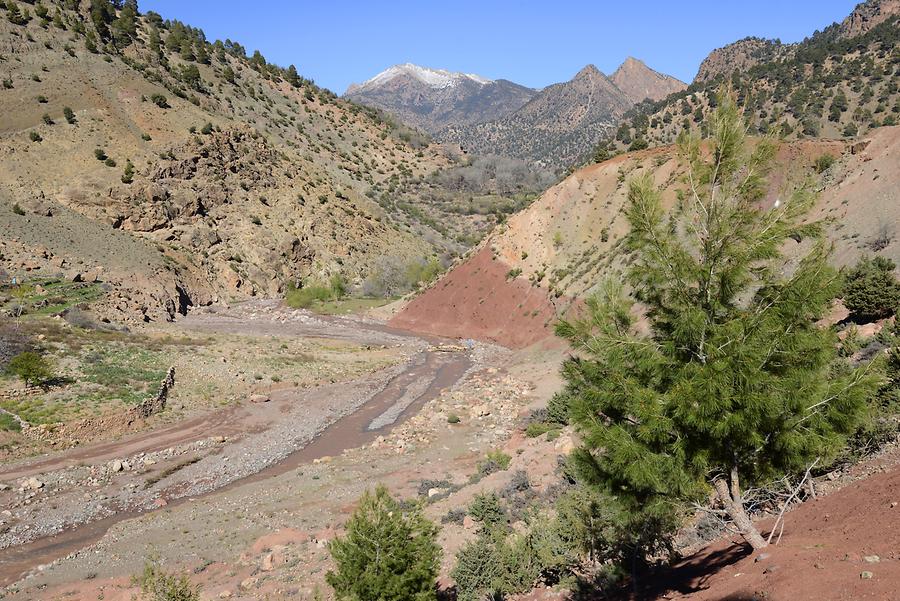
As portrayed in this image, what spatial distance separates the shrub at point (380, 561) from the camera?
28.8ft

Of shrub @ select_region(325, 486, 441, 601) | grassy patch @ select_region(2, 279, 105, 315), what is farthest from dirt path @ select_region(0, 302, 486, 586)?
grassy patch @ select_region(2, 279, 105, 315)

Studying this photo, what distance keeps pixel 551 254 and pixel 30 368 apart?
36.5 meters

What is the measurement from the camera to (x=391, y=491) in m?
19.0

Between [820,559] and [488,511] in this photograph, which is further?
[488,511]

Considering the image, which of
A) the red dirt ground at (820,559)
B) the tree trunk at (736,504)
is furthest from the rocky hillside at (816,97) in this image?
the tree trunk at (736,504)

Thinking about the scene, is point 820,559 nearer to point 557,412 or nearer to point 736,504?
point 736,504

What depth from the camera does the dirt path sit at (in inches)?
725

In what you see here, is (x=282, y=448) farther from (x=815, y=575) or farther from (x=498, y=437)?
(x=815, y=575)

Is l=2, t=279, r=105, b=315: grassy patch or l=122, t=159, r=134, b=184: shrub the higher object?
l=122, t=159, r=134, b=184: shrub

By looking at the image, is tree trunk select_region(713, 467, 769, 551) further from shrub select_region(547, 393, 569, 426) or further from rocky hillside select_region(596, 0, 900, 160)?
rocky hillside select_region(596, 0, 900, 160)

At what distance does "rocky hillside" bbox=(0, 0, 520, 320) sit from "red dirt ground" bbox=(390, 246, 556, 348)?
73.1ft

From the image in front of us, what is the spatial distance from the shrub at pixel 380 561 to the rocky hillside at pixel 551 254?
2846 cm

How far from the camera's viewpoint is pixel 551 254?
47.5m

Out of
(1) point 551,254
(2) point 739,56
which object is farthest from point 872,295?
(2) point 739,56
